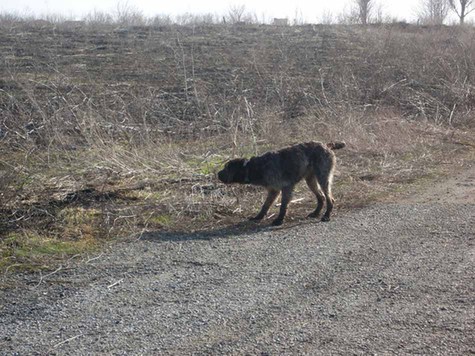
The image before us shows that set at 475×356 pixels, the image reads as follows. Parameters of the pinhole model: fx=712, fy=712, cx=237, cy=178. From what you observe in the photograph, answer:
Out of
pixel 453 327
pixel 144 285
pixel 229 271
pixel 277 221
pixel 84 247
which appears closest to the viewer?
pixel 453 327

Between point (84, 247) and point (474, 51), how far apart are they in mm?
20774

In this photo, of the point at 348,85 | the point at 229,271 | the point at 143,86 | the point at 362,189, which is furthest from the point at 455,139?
the point at 229,271

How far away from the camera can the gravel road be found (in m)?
5.68

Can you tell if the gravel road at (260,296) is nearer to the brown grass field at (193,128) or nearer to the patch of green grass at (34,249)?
the patch of green grass at (34,249)

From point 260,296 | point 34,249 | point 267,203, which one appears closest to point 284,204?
point 267,203

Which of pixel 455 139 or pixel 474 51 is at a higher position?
pixel 474 51

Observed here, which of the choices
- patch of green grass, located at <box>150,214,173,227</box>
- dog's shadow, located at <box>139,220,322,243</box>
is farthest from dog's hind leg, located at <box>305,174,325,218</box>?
patch of green grass, located at <box>150,214,173,227</box>

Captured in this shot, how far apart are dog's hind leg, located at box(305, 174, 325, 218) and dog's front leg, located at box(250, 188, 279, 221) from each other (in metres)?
0.58

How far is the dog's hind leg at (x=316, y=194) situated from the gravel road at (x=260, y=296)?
0.94 metres

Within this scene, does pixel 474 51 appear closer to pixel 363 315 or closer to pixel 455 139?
pixel 455 139

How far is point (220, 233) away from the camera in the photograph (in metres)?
9.23

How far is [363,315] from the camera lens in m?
6.25

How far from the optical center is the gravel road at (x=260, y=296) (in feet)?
18.6

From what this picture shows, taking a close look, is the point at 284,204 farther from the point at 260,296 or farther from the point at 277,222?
the point at 260,296
